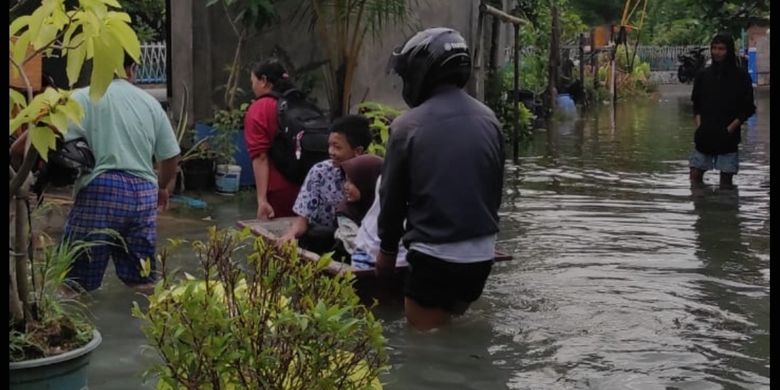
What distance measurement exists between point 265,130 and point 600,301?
242 cm

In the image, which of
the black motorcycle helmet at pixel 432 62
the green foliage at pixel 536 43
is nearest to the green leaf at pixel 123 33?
the black motorcycle helmet at pixel 432 62

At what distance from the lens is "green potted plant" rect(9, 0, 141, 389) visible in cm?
292

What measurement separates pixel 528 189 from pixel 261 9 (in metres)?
3.57

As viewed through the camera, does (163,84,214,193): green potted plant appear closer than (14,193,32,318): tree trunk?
No

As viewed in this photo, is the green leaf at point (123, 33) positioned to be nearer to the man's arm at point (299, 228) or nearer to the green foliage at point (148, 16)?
the man's arm at point (299, 228)

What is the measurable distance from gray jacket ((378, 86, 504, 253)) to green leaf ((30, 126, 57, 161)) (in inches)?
80.1

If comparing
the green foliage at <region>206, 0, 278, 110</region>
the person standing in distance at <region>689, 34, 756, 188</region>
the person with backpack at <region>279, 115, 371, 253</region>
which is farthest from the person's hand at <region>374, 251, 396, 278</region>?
the person standing in distance at <region>689, 34, 756, 188</region>

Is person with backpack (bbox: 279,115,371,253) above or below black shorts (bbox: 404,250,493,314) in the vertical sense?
above

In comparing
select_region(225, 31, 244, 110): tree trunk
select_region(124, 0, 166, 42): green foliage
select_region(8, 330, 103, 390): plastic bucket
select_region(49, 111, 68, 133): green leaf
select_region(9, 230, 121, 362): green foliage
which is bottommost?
Answer: select_region(8, 330, 103, 390): plastic bucket

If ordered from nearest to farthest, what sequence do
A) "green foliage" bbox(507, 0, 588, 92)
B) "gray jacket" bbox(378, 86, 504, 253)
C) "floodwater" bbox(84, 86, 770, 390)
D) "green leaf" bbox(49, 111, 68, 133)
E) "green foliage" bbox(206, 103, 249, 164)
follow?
"green leaf" bbox(49, 111, 68, 133)
"gray jacket" bbox(378, 86, 504, 253)
"floodwater" bbox(84, 86, 770, 390)
"green foliage" bbox(206, 103, 249, 164)
"green foliage" bbox(507, 0, 588, 92)

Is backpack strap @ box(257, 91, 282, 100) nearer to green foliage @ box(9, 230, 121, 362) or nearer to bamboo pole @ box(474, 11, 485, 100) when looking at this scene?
green foliage @ box(9, 230, 121, 362)

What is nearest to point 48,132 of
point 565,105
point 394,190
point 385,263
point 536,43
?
point 394,190

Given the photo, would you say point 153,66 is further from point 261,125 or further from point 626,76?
point 626,76

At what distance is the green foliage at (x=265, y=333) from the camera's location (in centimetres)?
322
